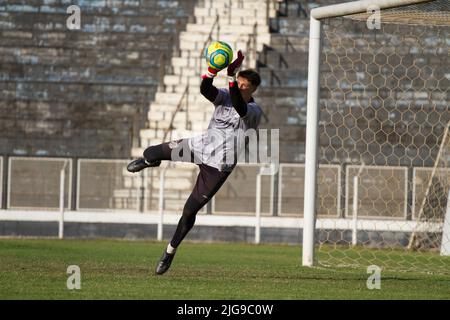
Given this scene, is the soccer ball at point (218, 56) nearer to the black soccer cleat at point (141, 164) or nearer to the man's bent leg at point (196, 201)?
the man's bent leg at point (196, 201)

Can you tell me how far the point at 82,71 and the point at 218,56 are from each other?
17941mm

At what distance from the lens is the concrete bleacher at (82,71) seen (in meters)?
25.2

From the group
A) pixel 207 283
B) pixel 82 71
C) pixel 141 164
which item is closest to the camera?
pixel 207 283

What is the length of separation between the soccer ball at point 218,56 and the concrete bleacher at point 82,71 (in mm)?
14486

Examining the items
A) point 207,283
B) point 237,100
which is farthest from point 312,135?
point 207,283

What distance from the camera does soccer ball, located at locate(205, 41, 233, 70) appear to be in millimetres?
9805

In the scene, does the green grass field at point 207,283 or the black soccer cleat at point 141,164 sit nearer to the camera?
the green grass field at point 207,283

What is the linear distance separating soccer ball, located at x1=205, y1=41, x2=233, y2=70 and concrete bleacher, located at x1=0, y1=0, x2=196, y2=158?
570 inches

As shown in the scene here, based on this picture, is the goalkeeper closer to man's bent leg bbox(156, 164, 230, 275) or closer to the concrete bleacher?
man's bent leg bbox(156, 164, 230, 275)

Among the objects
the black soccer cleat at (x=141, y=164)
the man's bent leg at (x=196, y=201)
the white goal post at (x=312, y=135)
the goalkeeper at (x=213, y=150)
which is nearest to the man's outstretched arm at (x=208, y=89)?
the goalkeeper at (x=213, y=150)

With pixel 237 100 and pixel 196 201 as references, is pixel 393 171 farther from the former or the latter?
pixel 237 100

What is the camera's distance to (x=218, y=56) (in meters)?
9.83

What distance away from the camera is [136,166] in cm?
1081

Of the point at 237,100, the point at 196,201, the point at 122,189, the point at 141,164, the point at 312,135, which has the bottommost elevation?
the point at 122,189
